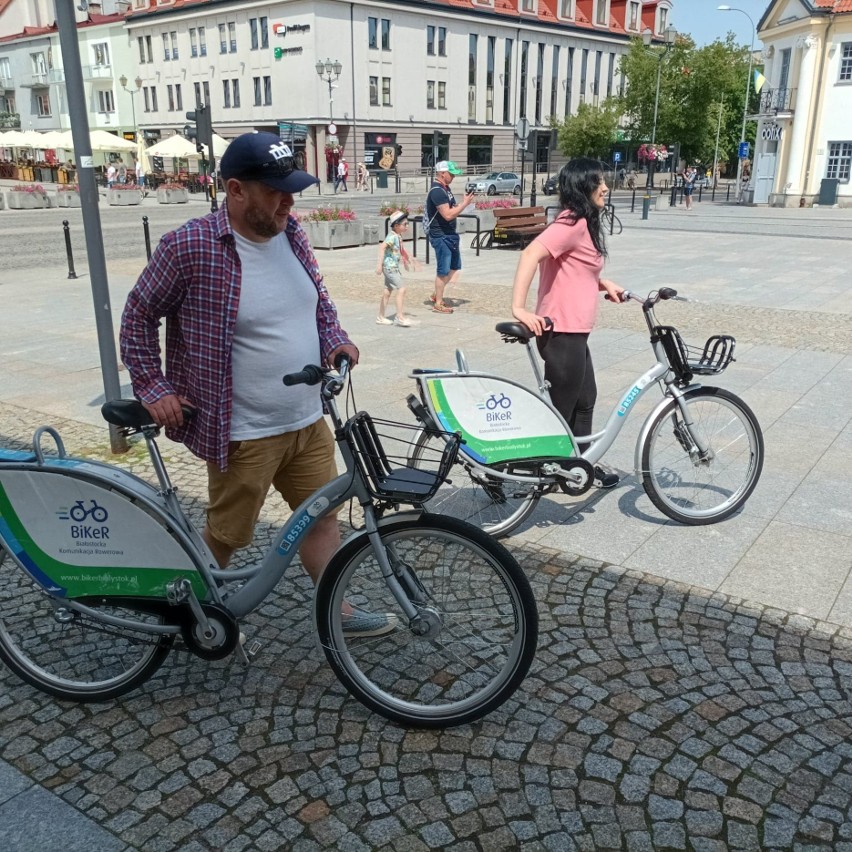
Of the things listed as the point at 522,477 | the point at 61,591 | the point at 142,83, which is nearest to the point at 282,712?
the point at 61,591

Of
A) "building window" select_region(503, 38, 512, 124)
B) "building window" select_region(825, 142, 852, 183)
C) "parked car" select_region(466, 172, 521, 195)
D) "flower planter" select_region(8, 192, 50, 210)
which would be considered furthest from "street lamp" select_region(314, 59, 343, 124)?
"building window" select_region(825, 142, 852, 183)

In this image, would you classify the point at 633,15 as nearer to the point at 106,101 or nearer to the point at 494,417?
the point at 106,101

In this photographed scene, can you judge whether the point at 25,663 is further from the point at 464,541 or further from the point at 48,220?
the point at 48,220

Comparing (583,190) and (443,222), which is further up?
(583,190)

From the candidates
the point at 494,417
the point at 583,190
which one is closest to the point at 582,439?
the point at 494,417

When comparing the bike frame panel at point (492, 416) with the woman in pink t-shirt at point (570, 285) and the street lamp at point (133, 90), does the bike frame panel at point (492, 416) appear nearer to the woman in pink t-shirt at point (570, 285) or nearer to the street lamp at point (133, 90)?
the woman in pink t-shirt at point (570, 285)

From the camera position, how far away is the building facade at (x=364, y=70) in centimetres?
5309

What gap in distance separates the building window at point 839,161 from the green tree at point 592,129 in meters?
18.1

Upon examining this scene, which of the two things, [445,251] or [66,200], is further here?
[66,200]

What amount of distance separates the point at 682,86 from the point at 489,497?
47.3 m

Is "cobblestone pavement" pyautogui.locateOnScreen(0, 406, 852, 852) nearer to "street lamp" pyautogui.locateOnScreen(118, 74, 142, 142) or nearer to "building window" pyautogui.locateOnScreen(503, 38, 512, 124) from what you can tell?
"building window" pyautogui.locateOnScreen(503, 38, 512, 124)

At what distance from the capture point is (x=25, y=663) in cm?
321

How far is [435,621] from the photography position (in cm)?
300

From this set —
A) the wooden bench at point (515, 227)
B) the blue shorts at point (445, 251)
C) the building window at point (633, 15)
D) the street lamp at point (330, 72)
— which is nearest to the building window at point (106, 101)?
the street lamp at point (330, 72)
